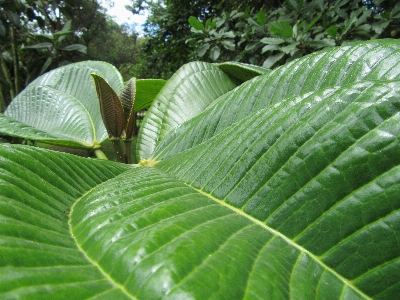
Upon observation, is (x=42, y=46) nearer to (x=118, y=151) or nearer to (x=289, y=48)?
(x=289, y=48)

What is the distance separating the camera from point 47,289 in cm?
26

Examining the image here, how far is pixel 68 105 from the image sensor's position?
1.39 meters

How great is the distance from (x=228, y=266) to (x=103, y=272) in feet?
0.35

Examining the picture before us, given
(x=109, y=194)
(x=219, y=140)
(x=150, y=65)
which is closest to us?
(x=109, y=194)

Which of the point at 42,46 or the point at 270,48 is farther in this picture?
the point at 42,46

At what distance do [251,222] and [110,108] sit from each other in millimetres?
648

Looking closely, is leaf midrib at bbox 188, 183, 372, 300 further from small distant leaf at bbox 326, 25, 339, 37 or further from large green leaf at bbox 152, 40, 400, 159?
small distant leaf at bbox 326, 25, 339, 37

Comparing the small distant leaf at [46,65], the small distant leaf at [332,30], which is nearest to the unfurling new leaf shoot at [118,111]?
the small distant leaf at [332,30]

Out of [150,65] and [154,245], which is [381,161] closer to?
[154,245]

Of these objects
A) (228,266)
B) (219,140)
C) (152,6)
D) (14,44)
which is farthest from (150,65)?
(228,266)

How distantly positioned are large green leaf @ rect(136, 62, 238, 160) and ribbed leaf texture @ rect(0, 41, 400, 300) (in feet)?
2.20

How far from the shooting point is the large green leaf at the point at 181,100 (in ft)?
3.92

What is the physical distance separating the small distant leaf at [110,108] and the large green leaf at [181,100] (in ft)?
0.55

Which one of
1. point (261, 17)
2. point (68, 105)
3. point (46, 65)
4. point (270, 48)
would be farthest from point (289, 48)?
point (46, 65)
